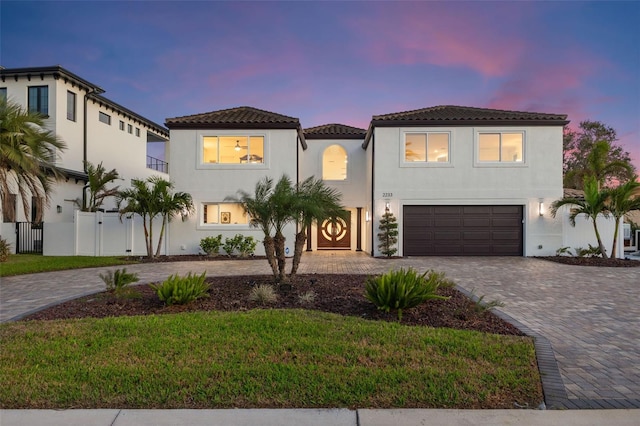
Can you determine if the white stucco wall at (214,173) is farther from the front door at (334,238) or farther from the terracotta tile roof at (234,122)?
the front door at (334,238)

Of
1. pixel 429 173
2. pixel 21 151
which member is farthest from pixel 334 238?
pixel 21 151

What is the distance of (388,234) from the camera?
605 inches

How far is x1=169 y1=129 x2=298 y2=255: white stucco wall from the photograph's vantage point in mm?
15570

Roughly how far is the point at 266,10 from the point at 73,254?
41.9ft

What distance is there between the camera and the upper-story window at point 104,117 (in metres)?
21.8

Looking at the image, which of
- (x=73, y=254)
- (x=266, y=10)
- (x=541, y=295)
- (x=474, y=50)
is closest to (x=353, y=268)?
(x=541, y=295)

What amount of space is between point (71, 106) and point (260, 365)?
21.8 metres

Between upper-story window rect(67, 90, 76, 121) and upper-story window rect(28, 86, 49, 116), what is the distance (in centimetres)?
96

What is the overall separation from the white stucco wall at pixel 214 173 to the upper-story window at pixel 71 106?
8.22 meters

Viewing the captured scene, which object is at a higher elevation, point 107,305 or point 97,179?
point 97,179

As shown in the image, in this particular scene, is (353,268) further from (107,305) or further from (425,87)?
(425,87)

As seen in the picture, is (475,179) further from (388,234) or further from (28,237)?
(28,237)

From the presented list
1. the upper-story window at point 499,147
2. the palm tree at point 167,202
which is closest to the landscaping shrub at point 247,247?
the palm tree at point 167,202

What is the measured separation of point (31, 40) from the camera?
1744 centimetres
